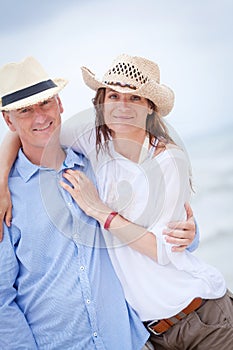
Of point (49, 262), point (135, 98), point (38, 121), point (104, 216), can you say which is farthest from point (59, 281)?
point (135, 98)

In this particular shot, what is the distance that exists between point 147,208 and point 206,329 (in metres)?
0.37

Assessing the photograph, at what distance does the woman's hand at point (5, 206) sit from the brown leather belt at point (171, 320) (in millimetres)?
477

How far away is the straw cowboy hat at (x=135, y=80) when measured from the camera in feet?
5.61

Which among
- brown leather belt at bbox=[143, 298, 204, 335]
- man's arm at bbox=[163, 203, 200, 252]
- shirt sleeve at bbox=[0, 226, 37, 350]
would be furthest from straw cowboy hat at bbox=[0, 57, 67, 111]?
brown leather belt at bbox=[143, 298, 204, 335]

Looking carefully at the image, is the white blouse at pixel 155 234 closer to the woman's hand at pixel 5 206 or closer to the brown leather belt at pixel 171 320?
the brown leather belt at pixel 171 320

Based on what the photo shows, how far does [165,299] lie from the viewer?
5.65 ft

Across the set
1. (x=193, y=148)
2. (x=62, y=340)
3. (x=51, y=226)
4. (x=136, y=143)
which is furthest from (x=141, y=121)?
(x=193, y=148)

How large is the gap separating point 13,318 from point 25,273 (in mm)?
123

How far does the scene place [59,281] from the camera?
174cm

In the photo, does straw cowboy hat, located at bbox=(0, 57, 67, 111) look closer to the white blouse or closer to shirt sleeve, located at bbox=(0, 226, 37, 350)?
the white blouse

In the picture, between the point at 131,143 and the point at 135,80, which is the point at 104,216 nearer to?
the point at 131,143

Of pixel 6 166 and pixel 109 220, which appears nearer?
pixel 109 220

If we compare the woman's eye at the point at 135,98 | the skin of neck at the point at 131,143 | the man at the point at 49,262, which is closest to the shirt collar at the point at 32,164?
the man at the point at 49,262

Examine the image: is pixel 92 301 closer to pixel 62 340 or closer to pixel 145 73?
pixel 62 340
